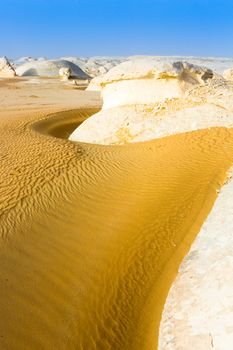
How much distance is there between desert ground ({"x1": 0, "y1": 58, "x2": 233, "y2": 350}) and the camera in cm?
341

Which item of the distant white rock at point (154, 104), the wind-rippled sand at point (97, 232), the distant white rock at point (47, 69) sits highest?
the distant white rock at point (47, 69)

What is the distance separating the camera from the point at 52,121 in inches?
510

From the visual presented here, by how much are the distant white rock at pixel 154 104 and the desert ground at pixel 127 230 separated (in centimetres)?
4

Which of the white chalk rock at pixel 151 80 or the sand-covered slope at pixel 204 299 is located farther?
the white chalk rock at pixel 151 80

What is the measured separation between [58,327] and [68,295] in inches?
18.4

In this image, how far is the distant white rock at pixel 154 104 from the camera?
360 inches

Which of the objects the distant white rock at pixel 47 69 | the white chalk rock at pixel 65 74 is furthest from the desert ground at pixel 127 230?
the distant white rock at pixel 47 69

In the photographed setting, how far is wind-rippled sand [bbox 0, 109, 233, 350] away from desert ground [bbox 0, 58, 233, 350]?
16 mm

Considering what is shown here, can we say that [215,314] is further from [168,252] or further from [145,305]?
[168,252]

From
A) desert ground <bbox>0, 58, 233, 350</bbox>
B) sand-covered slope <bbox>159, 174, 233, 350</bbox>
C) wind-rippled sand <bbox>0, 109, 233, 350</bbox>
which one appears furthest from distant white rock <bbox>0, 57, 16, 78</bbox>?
sand-covered slope <bbox>159, 174, 233, 350</bbox>

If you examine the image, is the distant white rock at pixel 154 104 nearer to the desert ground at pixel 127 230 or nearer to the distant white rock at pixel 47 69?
the desert ground at pixel 127 230

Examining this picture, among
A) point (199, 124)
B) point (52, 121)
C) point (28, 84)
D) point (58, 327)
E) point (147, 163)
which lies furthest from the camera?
point (28, 84)

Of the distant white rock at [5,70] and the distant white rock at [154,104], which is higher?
the distant white rock at [5,70]

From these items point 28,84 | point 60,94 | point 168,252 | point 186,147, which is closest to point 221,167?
point 186,147
